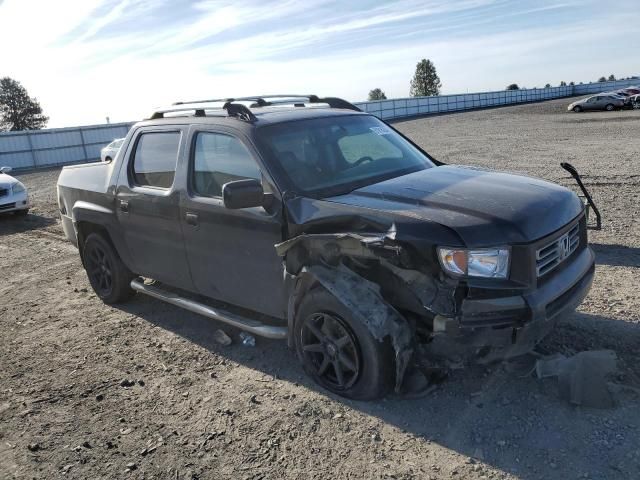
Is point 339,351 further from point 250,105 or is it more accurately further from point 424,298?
point 250,105

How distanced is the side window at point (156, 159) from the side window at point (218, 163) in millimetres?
294

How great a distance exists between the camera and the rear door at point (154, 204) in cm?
466

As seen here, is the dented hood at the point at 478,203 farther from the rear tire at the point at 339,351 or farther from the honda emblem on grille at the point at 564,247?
the rear tire at the point at 339,351

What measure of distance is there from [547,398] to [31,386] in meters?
3.86

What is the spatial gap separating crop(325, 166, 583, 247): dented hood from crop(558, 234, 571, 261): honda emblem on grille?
0.37 feet

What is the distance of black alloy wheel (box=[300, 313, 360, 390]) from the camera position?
3598 mm

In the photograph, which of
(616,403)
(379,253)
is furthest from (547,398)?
(379,253)

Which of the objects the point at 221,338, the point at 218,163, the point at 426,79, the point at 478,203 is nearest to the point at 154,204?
the point at 218,163

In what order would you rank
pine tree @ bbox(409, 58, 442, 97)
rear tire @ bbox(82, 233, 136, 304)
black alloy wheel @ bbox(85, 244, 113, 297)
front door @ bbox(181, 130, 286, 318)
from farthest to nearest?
pine tree @ bbox(409, 58, 442, 97) → black alloy wheel @ bbox(85, 244, 113, 297) → rear tire @ bbox(82, 233, 136, 304) → front door @ bbox(181, 130, 286, 318)

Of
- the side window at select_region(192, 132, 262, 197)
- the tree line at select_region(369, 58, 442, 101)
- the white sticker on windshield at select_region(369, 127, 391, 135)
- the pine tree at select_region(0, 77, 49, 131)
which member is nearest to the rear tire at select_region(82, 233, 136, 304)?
the side window at select_region(192, 132, 262, 197)

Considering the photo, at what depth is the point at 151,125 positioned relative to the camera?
5.07 m

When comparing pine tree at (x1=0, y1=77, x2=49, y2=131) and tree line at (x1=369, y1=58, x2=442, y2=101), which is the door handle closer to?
pine tree at (x1=0, y1=77, x2=49, y2=131)

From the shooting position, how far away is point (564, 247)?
3.61 meters

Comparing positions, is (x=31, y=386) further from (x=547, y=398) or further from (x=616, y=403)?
(x=616, y=403)
